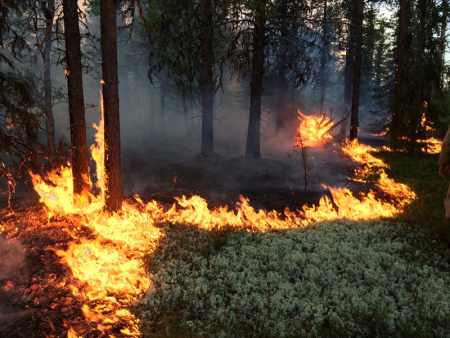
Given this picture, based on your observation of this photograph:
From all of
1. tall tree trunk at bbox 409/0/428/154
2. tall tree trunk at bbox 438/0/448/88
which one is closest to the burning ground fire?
tall tree trunk at bbox 409/0/428/154

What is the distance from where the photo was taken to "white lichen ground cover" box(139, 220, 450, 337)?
13.4 ft

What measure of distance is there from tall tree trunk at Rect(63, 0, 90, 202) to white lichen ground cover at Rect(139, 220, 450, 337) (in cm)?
319

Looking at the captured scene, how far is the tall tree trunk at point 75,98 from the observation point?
7.48m

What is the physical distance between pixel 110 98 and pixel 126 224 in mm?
3204

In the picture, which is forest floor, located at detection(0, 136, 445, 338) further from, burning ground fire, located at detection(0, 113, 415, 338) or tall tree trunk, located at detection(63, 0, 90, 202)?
tall tree trunk, located at detection(63, 0, 90, 202)

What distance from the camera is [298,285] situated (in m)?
4.96

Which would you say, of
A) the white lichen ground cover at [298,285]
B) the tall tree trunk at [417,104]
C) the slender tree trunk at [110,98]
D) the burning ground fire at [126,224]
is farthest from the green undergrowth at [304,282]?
the tall tree trunk at [417,104]

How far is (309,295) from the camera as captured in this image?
4734 millimetres

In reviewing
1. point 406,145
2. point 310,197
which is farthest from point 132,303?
point 406,145

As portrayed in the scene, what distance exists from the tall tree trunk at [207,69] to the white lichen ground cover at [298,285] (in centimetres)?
938

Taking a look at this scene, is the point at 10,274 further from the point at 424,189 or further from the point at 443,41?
the point at 443,41

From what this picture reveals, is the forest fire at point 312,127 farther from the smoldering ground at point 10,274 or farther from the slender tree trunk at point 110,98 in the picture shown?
the smoldering ground at point 10,274

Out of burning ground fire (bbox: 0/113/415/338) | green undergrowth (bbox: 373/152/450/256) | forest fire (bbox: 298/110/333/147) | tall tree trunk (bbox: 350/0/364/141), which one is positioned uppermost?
tall tree trunk (bbox: 350/0/364/141)

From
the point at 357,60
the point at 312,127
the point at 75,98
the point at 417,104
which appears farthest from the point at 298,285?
the point at 357,60
